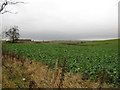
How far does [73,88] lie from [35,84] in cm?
141

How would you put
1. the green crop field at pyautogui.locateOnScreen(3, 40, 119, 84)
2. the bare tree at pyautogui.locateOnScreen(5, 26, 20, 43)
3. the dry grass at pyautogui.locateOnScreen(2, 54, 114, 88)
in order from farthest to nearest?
the bare tree at pyautogui.locateOnScreen(5, 26, 20, 43)
the green crop field at pyautogui.locateOnScreen(3, 40, 119, 84)
the dry grass at pyautogui.locateOnScreen(2, 54, 114, 88)

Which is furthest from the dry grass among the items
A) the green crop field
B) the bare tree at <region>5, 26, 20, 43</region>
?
the bare tree at <region>5, 26, 20, 43</region>

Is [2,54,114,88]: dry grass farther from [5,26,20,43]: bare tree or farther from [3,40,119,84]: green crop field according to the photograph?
[5,26,20,43]: bare tree

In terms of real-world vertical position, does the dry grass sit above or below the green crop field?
above

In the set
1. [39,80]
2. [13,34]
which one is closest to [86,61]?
[39,80]

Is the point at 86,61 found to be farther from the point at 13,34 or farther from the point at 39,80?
the point at 13,34

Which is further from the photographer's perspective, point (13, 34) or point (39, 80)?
point (13, 34)

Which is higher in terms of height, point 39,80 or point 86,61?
point 39,80

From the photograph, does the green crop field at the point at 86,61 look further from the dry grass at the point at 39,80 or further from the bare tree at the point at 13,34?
the bare tree at the point at 13,34

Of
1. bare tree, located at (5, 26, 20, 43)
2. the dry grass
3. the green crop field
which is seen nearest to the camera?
the dry grass

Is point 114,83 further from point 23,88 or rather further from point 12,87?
point 12,87

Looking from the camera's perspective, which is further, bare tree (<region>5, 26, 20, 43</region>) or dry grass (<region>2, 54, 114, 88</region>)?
bare tree (<region>5, 26, 20, 43</region>)

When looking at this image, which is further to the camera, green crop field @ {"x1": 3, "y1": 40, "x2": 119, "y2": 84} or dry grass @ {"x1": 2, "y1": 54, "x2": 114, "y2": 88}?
green crop field @ {"x1": 3, "y1": 40, "x2": 119, "y2": 84}

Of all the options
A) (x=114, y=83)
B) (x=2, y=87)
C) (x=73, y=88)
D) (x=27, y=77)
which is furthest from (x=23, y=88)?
(x=114, y=83)
